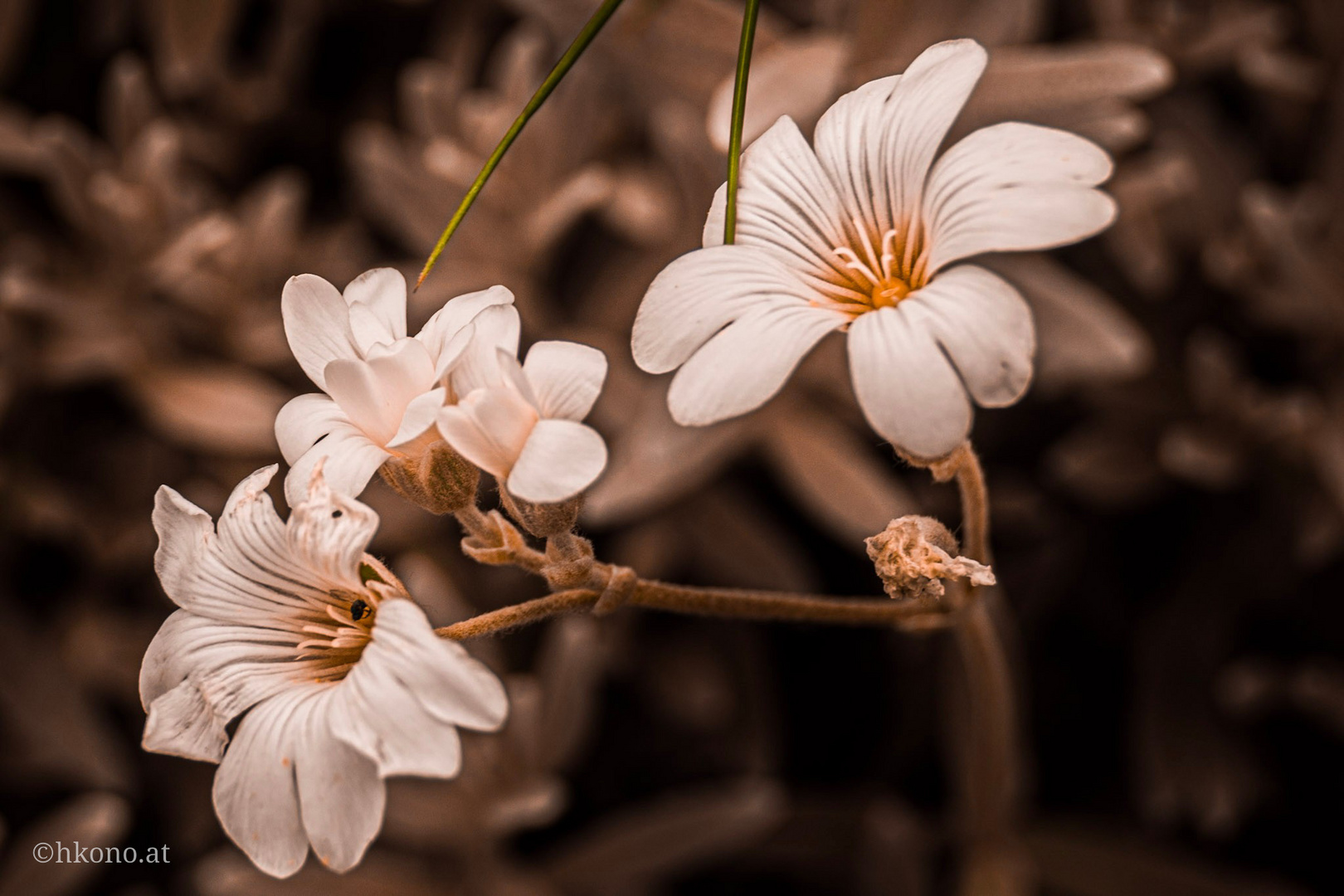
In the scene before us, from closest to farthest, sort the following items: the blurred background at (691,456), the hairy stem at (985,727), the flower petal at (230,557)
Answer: the flower petal at (230,557) → the hairy stem at (985,727) → the blurred background at (691,456)

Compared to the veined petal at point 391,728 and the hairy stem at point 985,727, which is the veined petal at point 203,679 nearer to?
the veined petal at point 391,728

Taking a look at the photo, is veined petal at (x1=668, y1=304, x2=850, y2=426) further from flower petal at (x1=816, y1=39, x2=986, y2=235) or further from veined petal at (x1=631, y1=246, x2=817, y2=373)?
flower petal at (x1=816, y1=39, x2=986, y2=235)

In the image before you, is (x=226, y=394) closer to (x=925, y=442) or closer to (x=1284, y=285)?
(x=925, y=442)

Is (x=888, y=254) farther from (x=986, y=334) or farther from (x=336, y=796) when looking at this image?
(x=336, y=796)

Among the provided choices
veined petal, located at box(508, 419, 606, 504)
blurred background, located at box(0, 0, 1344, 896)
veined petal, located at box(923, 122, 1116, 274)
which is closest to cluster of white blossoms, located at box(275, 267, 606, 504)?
veined petal, located at box(508, 419, 606, 504)

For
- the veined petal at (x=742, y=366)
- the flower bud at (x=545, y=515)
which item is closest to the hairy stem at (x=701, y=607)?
the flower bud at (x=545, y=515)

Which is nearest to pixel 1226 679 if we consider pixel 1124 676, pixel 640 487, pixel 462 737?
pixel 1124 676
